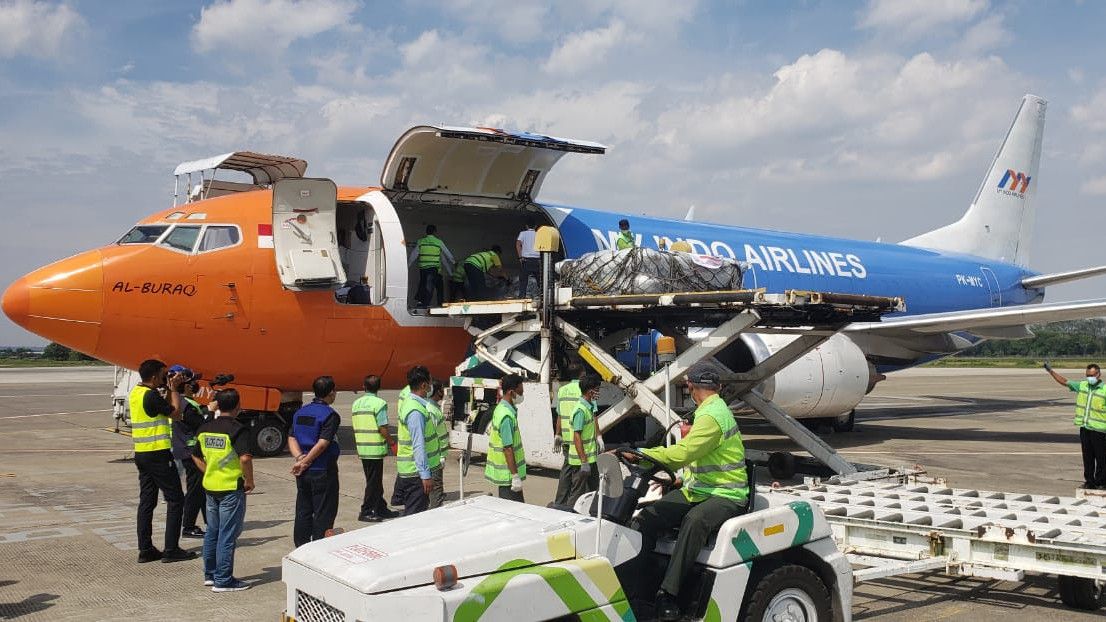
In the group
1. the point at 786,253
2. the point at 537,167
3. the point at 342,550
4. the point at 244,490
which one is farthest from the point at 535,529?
the point at 786,253

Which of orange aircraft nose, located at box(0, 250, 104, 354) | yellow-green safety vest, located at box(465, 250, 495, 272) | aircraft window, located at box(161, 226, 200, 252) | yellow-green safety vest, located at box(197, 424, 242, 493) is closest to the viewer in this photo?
yellow-green safety vest, located at box(197, 424, 242, 493)

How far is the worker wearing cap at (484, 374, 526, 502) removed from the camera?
7375 millimetres

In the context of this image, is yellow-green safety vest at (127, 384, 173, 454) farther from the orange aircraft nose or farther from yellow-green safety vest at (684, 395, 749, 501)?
yellow-green safety vest at (684, 395, 749, 501)

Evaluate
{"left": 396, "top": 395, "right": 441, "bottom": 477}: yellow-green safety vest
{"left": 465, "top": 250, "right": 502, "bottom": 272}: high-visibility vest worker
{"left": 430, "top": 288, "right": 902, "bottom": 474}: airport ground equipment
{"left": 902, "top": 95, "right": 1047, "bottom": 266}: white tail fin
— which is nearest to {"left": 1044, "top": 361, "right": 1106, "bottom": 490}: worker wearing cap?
{"left": 430, "top": 288, "right": 902, "bottom": 474}: airport ground equipment

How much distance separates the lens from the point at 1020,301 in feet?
78.2

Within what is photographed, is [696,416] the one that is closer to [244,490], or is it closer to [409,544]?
[409,544]

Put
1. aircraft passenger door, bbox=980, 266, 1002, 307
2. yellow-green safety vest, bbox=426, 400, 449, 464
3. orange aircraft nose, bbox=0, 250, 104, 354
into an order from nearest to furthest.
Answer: yellow-green safety vest, bbox=426, 400, 449, 464
orange aircraft nose, bbox=0, 250, 104, 354
aircraft passenger door, bbox=980, 266, 1002, 307

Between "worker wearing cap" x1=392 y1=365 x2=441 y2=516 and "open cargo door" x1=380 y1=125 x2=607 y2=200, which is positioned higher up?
"open cargo door" x1=380 y1=125 x2=607 y2=200

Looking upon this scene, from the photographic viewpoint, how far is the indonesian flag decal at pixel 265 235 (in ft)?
39.5

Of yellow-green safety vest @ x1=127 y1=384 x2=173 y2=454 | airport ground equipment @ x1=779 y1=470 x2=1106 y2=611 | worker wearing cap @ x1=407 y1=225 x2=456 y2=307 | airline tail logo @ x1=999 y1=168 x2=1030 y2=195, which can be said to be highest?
airline tail logo @ x1=999 y1=168 x2=1030 y2=195

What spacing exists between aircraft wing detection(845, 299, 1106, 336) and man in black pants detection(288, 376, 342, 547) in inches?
348

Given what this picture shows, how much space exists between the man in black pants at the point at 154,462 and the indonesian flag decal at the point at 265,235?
181 inches

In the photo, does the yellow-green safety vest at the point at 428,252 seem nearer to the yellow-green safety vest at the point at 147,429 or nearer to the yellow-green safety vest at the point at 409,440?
the yellow-green safety vest at the point at 409,440

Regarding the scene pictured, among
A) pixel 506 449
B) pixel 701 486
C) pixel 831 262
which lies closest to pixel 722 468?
pixel 701 486
